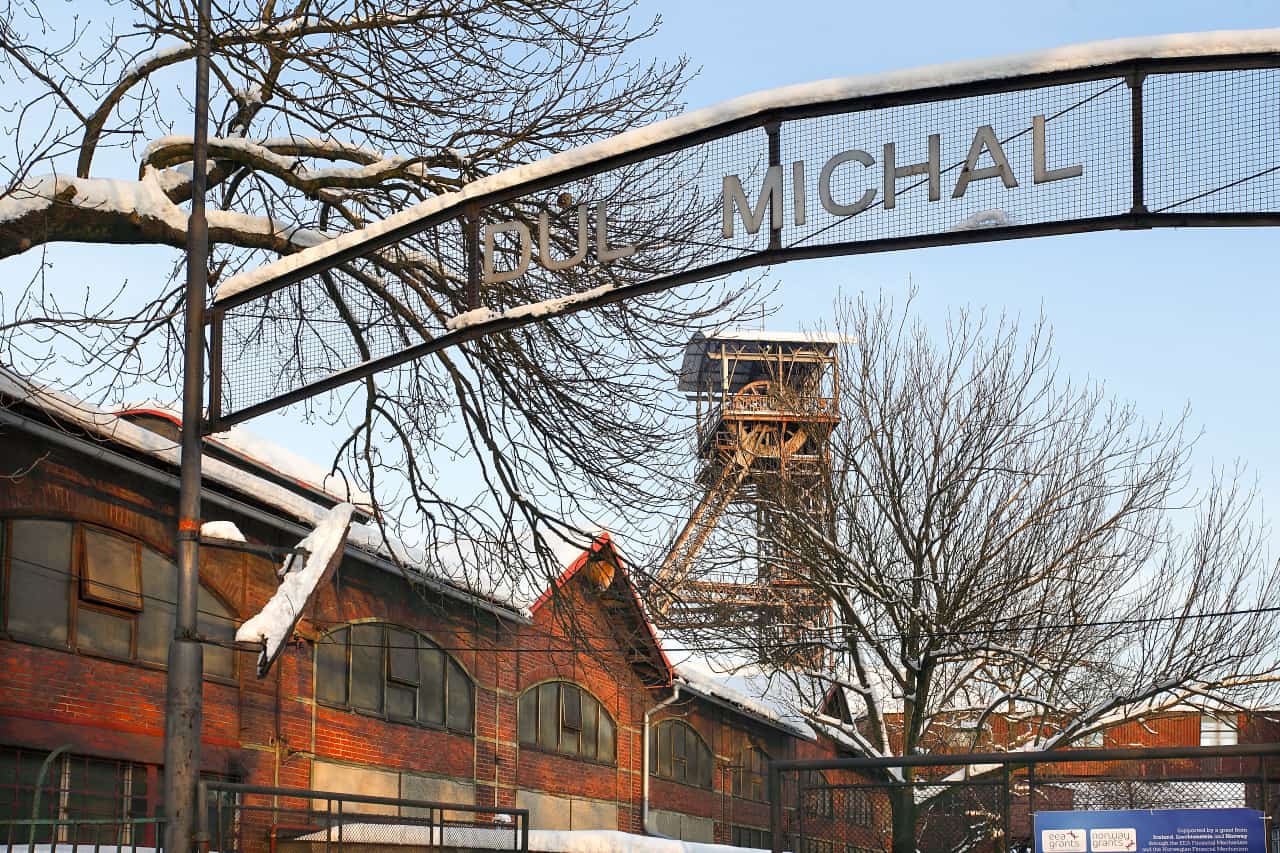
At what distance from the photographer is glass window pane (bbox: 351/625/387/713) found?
71.5 ft

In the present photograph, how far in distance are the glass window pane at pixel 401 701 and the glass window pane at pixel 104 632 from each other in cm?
649

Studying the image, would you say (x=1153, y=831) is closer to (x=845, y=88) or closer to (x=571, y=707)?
(x=845, y=88)

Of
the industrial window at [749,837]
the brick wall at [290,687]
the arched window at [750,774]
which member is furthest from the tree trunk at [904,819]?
the arched window at [750,774]

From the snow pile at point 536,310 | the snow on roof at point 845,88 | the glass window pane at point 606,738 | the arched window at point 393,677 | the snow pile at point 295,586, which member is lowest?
the glass window pane at point 606,738

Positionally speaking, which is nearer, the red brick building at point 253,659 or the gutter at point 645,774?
the red brick building at point 253,659

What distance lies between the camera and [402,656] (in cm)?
2317

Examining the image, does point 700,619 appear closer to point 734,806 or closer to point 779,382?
point 779,382

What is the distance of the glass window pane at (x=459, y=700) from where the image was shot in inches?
971

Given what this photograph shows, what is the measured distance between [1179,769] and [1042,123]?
4306cm

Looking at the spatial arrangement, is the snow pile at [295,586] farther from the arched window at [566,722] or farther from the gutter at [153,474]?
the arched window at [566,722]

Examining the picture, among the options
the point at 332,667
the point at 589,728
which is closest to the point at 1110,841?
the point at 332,667

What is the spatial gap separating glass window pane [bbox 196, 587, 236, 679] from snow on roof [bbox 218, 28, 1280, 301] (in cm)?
1051

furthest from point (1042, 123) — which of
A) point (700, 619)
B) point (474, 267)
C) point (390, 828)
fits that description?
point (700, 619)

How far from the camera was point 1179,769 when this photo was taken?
151ft
